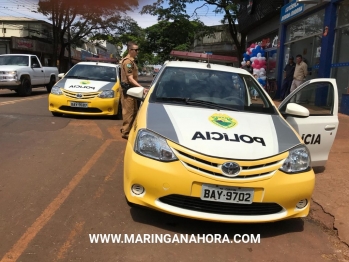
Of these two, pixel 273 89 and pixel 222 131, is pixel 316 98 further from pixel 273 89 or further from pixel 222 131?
pixel 273 89

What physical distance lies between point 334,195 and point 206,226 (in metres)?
1.92

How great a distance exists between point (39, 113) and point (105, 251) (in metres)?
7.45

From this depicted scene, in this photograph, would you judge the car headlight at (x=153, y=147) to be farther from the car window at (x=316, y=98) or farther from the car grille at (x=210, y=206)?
the car window at (x=316, y=98)

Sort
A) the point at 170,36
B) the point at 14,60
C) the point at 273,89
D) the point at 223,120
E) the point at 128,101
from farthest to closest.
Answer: the point at 170,36 < the point at 273,89 < the point at 14,60 < the point at 128,101 < the point at 223,120

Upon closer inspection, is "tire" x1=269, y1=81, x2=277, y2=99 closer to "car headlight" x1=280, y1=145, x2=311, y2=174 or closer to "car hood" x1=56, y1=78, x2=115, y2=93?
"car hood" x1=56, y1=78, x2=115, y2=93

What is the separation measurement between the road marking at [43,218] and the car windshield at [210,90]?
1401 millimetres

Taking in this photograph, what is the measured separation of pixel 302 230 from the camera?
358 cm

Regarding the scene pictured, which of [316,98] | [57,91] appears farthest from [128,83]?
[316,98]

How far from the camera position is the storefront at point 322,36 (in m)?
11.4

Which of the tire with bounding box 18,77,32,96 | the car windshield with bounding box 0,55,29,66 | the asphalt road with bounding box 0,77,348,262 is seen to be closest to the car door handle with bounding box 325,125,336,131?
the asphalt road with bounding box 0,77,348,262

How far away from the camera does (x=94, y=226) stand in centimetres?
333

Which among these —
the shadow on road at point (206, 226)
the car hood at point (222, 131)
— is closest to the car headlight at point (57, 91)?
the car hood at point (222, 131)

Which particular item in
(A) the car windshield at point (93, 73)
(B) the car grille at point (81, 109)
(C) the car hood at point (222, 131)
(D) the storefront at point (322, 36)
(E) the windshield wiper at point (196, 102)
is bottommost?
(B) the car grille at point (81, 109)

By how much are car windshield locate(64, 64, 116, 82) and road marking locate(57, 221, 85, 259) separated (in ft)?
21.8
